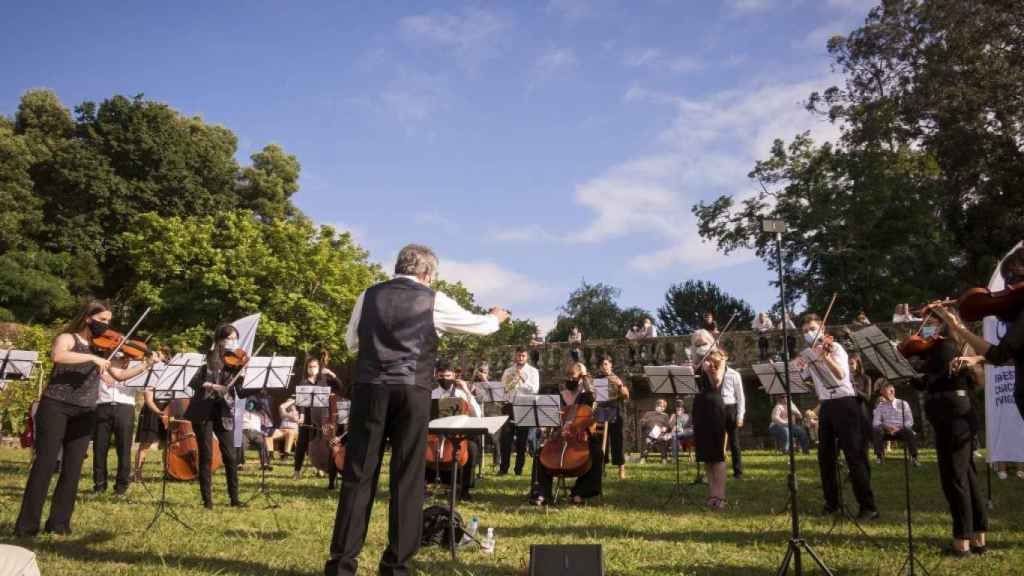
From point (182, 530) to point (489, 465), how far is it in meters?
9.33

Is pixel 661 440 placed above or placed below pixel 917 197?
below

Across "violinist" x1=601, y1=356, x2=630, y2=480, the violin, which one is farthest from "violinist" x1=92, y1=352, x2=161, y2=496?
the violin

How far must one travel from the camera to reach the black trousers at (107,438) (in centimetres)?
966

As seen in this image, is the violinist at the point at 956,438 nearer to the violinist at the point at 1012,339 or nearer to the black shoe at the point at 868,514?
the violinist at the point at 1012,339

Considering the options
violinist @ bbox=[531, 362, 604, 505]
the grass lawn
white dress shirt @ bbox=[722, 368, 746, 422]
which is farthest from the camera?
white dress shirt @ bbox=[722, 368, 746, 422]

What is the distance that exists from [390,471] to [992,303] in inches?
145

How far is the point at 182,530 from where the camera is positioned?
22.1 feet

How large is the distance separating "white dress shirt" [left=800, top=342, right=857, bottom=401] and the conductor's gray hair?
4.43 m

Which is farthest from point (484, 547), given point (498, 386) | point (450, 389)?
point (498, 386)

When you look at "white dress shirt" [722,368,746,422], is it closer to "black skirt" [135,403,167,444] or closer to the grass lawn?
the grass lawn

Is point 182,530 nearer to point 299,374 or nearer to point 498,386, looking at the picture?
point 498,386

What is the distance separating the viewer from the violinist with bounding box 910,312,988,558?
19.0 ft

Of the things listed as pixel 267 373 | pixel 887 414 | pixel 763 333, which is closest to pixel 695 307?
pixel 763 333

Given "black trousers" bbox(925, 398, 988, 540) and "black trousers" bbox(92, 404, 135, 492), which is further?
"black trousers" bbox(92, 404, 135, 492)
